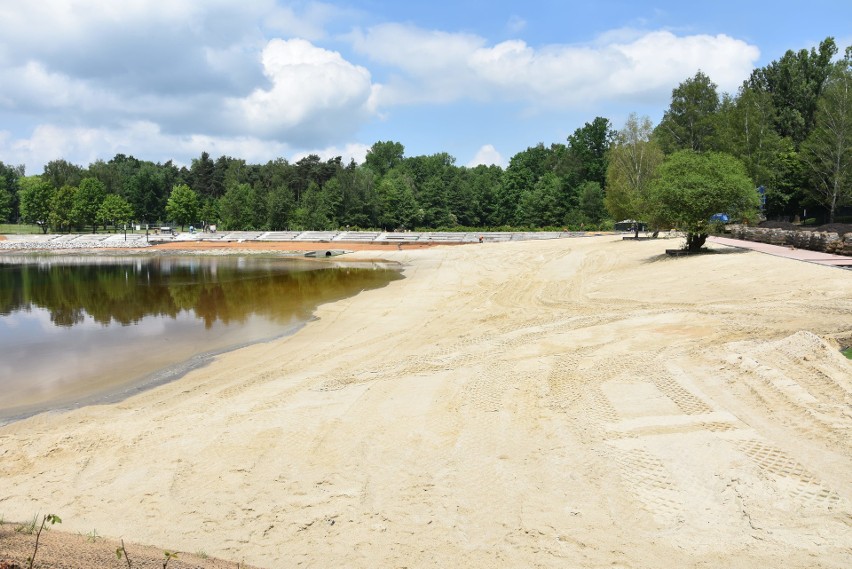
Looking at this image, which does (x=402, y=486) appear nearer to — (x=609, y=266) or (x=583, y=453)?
(x=583, y=453)

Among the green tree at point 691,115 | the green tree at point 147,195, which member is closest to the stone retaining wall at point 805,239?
the green tree at point 691,115

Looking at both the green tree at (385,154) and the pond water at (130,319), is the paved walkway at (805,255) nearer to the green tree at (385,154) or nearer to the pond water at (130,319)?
the pond water at (130,319)

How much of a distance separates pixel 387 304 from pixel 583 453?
17442 mm

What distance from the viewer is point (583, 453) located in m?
8.01

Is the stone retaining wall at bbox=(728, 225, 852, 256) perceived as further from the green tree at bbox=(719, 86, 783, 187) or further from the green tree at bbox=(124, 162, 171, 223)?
the green tree at bbox=(124, 162, 171, 223)

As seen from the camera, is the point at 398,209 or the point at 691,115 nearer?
the point at 691,115

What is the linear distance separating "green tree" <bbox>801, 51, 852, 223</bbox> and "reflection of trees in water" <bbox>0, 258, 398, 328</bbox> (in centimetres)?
3970

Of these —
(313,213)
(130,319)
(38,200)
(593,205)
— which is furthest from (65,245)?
(593,205)

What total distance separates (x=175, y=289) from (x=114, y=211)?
69366mm

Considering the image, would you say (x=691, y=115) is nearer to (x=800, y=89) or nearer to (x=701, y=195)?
(x=800, y=89)

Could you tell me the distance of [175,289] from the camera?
34.3m

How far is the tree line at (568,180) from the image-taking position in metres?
46.0

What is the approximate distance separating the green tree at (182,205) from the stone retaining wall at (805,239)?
284 feet

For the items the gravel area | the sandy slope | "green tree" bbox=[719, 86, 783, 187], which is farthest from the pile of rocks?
the gravel area
